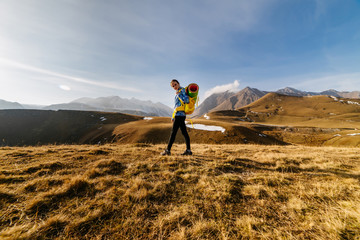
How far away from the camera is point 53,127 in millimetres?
65250

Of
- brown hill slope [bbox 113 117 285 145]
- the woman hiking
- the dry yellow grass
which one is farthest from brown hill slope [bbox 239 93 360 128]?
the dry yellow grass

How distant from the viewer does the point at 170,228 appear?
1968mm

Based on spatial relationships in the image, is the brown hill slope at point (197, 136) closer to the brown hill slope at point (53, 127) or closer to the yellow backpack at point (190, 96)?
the brown hill slope at point (53, 127)

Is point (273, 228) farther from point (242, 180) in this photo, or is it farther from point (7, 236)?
point (7, 236)

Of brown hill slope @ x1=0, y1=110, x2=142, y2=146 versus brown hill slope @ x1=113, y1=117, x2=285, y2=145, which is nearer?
brown hill slope @ x1=113, y1=117, x2=285, y2=145

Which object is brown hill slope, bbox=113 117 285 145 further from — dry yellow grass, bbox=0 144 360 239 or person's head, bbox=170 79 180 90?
dry yellow grass, bbox=0 144 360 239

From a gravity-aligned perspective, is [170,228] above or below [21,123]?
above

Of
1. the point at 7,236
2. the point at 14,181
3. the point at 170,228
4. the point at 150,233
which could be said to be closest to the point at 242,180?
the point at 170,228

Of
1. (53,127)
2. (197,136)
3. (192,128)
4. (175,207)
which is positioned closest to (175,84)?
(175,207)

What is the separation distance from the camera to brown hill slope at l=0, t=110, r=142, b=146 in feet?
169

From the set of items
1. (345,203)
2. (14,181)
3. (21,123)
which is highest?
(345,203)

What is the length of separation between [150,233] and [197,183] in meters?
1.87

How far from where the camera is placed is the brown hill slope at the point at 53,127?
169 feet

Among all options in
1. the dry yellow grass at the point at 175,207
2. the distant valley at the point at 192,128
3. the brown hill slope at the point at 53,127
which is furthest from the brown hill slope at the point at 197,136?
the dry yellow grass at the point at 175,207
